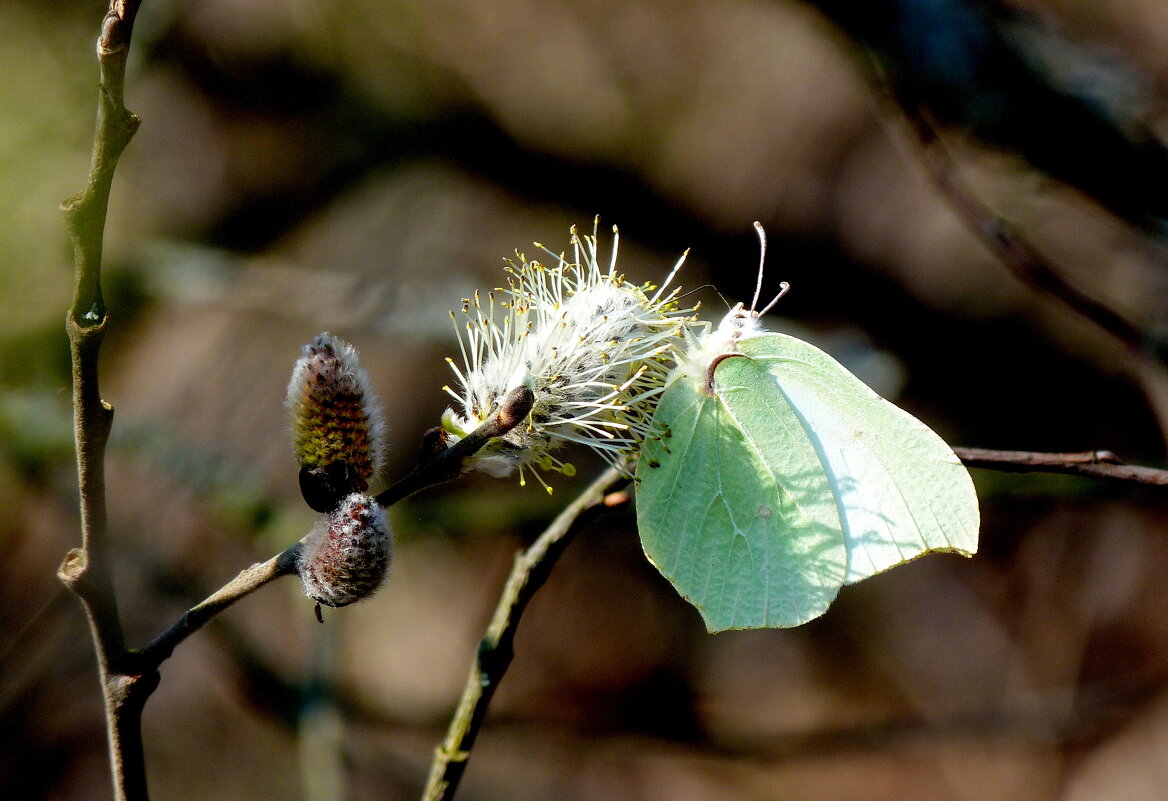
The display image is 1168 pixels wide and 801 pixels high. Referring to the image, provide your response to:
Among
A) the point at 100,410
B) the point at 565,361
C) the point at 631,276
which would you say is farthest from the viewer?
the point at 631,276

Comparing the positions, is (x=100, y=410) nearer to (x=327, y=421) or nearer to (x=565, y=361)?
(x=327, y=421)

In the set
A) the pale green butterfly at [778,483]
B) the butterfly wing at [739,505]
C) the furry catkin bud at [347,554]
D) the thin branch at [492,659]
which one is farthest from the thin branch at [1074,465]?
the furry catkin bud at [347,554]

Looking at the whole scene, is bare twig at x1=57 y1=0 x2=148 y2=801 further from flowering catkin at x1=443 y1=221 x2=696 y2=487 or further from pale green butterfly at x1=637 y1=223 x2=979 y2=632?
pale green butterfly at x1=637 y1=223 x2=979 y2=632

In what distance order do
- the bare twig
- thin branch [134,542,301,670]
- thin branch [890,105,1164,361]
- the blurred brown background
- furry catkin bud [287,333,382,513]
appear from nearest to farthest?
the bare twig < thin branch [134,542,301,670] < furry catkin bud [287,333,382,513] < thin branch [890,105,1164,361] < the blurred brown background

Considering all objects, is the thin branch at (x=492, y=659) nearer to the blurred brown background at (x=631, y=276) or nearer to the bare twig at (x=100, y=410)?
the bare twig at (x=100, y=410)

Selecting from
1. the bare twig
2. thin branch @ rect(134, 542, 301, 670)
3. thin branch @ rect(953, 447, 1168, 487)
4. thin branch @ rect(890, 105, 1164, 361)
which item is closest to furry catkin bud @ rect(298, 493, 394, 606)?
thin branch @ rect(134, 542, 301, 670)

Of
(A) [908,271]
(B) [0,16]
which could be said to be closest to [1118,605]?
(A) [908,271]

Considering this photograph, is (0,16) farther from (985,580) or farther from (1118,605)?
(1118,605)

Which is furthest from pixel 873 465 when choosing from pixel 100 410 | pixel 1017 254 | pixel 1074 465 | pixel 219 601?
pixel 100 410
